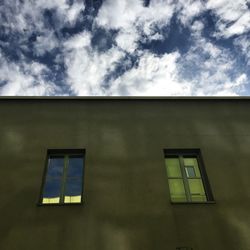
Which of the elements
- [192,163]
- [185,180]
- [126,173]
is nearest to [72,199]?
[126,173]

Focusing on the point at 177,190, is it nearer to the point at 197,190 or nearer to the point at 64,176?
the point at 197,190

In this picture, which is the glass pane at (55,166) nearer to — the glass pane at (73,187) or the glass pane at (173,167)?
the glass pane at (73,187)

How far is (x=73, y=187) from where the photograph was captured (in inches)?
268

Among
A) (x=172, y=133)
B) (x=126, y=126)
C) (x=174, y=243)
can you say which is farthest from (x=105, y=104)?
(x=174, y=243)

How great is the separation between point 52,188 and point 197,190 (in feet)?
14.1

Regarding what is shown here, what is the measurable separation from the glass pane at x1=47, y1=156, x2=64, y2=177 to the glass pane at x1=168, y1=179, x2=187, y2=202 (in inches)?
133

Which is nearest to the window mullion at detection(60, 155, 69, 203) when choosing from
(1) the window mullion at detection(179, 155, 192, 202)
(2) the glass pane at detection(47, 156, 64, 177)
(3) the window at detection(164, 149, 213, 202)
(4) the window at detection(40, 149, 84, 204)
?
(4) the window at detection(40, 149, 84, 204)

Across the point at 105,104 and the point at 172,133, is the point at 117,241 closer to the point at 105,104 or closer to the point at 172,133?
the point at 172,133

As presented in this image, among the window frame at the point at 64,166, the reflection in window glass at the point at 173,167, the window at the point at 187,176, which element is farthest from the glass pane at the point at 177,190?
the window frame at the point at 64,166

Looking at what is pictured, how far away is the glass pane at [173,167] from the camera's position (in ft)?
23.7

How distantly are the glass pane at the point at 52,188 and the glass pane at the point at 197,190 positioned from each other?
391 centimetres

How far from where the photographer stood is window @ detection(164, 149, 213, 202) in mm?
6785

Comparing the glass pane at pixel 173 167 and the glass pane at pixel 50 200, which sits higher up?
the glass pane at pixel 173 167

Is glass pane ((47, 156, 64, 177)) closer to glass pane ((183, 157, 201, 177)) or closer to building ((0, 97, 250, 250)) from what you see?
building ((0, 97, 250, 250))
